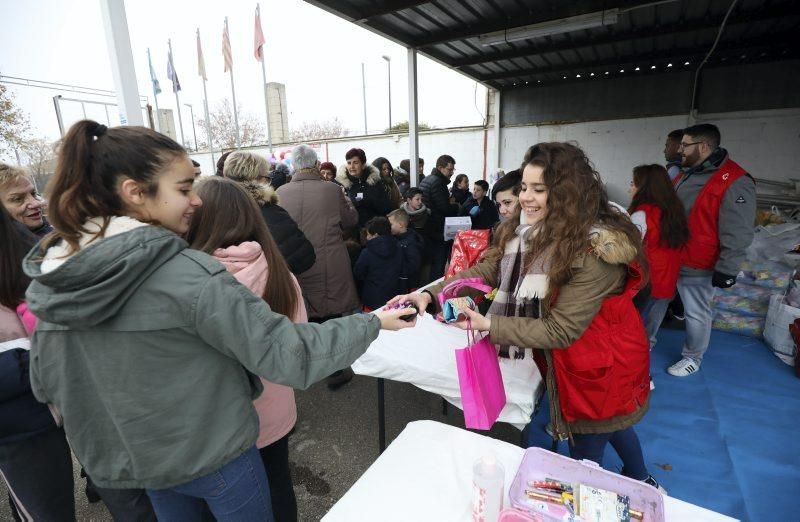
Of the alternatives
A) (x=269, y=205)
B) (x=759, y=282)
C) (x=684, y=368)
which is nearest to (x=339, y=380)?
(x=269, y=205)

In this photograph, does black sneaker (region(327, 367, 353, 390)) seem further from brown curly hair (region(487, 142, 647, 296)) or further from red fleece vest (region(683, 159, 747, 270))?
red fleece vest (region(683, 159, 747, 270))

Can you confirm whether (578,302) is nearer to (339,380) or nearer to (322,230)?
(322,230)

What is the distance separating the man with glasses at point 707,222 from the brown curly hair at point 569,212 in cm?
199

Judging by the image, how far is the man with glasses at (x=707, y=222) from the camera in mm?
2850

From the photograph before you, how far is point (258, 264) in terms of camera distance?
1.46 metres

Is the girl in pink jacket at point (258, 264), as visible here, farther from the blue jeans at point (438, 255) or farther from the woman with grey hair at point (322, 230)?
the blue jeans at point (438, 255)

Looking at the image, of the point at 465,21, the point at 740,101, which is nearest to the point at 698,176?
the point at 465,21

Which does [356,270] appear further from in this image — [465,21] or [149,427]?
[465,21]

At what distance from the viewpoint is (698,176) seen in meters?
3.09

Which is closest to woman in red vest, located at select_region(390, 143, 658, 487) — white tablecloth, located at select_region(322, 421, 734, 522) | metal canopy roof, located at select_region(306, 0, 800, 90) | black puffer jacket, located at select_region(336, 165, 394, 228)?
white tablecloth, located at select_region(322, 421, 734, 522)

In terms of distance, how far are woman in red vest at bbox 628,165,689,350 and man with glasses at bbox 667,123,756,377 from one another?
19 centimetres

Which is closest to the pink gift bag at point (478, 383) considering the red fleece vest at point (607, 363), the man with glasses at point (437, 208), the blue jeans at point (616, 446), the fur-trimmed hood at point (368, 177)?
the red fleece vest at point (607, 363)

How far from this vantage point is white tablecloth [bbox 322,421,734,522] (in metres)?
1.04

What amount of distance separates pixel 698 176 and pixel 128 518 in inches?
163
